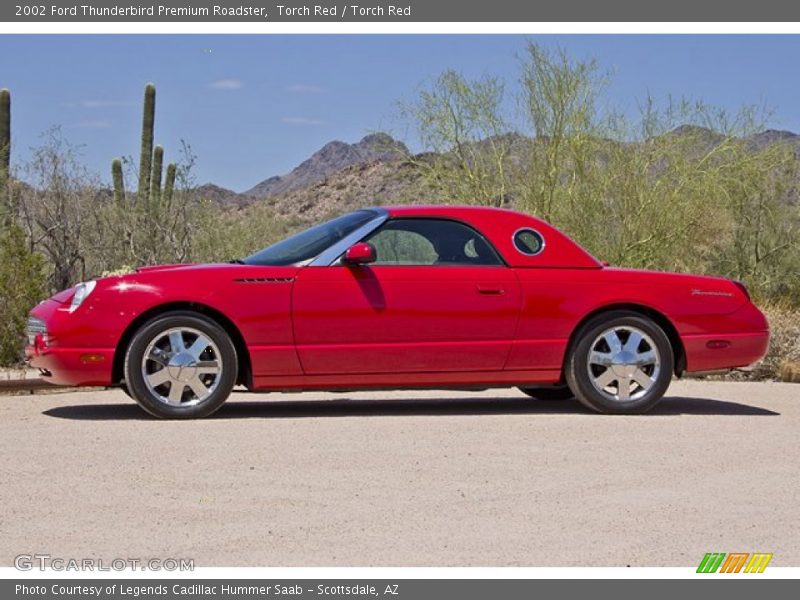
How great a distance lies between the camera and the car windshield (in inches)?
410

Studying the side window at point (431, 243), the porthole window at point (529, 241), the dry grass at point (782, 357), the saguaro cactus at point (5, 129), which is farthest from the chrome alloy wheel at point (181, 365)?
the saguaro cactus at point (5, 129)

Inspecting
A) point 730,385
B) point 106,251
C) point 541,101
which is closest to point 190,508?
point 730,385

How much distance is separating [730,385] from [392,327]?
4656mm

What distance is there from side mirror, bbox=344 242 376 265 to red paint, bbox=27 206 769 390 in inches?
4.2

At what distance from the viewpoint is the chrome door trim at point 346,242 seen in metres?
10.3

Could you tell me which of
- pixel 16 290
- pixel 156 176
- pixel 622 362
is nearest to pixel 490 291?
pixel 622 362

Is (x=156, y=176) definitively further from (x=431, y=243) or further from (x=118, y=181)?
(x=431, y=243)

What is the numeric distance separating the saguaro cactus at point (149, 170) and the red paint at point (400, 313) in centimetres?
1719

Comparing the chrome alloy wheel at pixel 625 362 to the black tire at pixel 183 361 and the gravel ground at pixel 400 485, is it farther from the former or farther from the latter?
the black tire at pixel 183 361

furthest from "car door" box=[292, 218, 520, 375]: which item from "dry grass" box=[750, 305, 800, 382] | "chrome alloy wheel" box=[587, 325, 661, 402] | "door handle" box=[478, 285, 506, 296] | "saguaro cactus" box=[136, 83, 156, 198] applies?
"saguaro cactus" box=[136, 83, 156, 198]

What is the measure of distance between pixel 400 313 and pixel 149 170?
21.5 metres

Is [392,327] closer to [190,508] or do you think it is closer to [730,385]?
[190,508]

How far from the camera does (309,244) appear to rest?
34.7ft

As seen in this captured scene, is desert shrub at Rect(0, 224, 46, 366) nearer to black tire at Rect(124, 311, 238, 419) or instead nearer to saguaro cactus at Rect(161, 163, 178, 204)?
black tire at Rect(124, 311, 238, 419)
